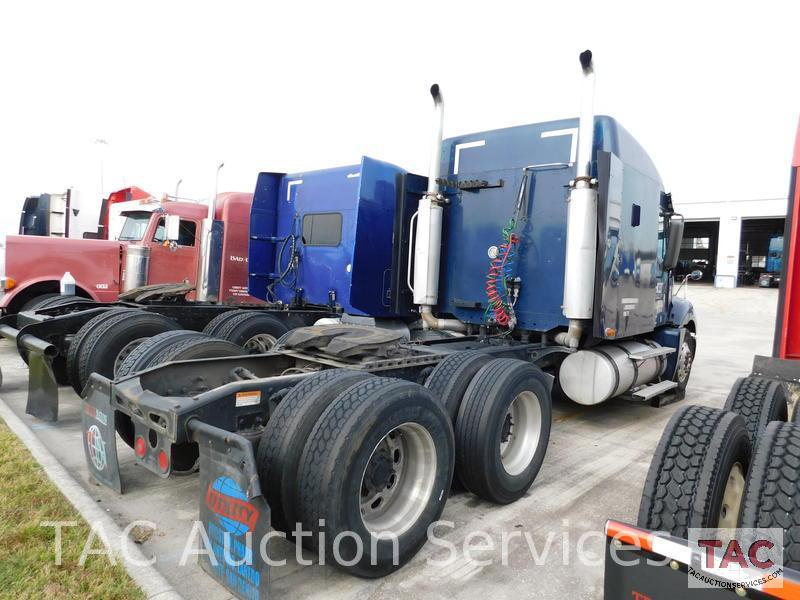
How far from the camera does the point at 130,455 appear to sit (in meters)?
4.32

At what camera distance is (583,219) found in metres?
4.64

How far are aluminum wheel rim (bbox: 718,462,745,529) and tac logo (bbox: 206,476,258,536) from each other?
87.9 inches

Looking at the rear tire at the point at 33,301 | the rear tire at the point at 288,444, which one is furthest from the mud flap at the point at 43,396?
the rear tire at the point at 33,301

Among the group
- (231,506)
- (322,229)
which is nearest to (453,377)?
(231,506)

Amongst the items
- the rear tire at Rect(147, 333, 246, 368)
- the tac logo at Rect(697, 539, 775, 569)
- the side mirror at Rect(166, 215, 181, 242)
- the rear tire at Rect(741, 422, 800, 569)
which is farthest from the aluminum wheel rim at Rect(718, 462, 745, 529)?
the side mirror at Rect(166, 215, 181, 242)

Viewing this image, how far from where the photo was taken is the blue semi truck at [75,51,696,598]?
2580 millimetres

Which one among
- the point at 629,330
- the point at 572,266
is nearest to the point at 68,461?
the point at 572,266

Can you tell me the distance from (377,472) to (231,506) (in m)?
0.78

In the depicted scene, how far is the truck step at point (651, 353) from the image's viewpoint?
5.93m

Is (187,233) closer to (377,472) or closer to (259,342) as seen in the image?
(259,342)

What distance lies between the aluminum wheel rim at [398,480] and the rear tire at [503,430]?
0.54m

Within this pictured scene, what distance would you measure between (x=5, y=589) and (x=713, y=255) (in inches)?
1888

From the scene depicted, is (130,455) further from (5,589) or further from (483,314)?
(483,314)

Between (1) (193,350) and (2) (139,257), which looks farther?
(2) (139,257)
